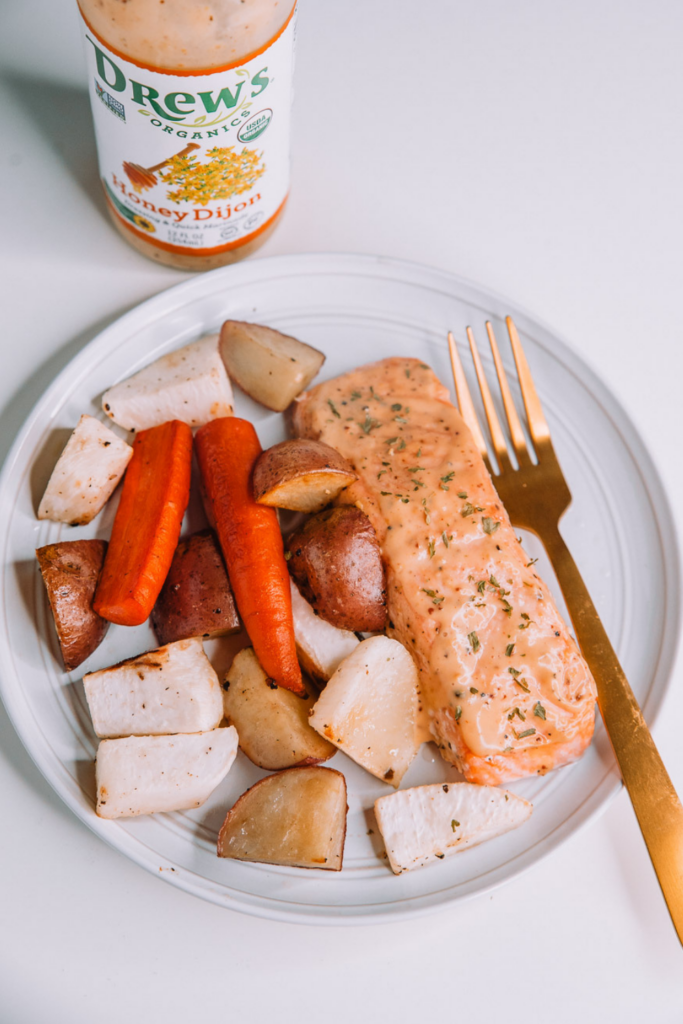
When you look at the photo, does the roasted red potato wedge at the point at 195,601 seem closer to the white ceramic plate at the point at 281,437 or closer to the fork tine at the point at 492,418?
the white ceramic plate at the point at 281,437

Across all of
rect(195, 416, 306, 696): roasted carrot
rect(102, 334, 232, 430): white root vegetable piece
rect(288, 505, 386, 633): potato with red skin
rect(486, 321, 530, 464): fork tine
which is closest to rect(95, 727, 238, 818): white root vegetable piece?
rect(195, 416, 306, 696): roasted carrot

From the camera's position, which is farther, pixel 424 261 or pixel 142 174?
pixel 424 261

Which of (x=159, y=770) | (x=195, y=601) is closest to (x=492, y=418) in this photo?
(x=195, y=601)

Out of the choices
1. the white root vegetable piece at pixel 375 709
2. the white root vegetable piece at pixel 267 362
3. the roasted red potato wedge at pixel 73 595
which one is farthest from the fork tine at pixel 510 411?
the roasted red potato wedge at pixel 73 595

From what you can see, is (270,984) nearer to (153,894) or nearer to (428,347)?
(153,894)

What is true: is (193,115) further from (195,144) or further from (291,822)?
(291,822)

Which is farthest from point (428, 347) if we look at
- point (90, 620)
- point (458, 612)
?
point (90, 620)
